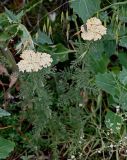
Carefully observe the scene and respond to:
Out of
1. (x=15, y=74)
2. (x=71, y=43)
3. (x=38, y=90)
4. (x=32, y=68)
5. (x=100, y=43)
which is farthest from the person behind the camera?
(x=71, y=43)

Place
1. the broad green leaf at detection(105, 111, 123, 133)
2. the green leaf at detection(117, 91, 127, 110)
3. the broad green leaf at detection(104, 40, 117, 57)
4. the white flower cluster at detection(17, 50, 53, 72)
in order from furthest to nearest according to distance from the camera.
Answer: the broad green leaf at detection(104, 40, 117, 57) → the broad green leaf at detection(105, 111, 123, 133) → the green leaf at detection(117, 91, 127, 110) → the white flower cluster at detection(17, 50, 53, 72)

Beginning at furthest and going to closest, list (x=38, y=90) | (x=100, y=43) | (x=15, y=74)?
(x=100, y=43) → (x=15, y=74) → (x=38, y=90)

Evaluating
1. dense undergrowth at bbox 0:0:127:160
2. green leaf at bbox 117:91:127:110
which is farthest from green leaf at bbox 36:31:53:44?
green leaf at bbox 117:91:127:110

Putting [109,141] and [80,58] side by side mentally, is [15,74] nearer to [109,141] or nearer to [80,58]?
[80,58]

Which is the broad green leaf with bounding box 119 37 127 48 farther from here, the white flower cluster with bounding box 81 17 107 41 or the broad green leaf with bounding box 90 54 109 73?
the white flower cluster with bounding box 81 17 107 41

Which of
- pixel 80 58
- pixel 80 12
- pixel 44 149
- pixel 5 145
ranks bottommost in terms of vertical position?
pixel 44 149

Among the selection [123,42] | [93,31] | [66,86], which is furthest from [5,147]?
[123,42]

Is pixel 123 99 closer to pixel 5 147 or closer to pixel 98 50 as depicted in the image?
pixel 98 50

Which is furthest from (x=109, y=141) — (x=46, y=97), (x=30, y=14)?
(x=30, y=14)
